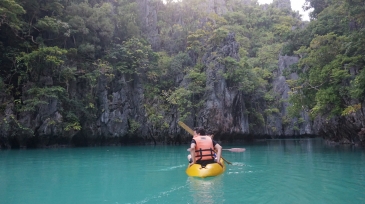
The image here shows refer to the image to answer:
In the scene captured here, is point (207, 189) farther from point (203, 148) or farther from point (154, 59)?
point (154, 59)

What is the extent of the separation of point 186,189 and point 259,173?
2901 millimetres

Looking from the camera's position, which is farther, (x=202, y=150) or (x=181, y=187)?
(x=202, y=150)

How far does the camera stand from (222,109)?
23656 mm

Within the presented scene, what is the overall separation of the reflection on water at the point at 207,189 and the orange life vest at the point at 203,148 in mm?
589

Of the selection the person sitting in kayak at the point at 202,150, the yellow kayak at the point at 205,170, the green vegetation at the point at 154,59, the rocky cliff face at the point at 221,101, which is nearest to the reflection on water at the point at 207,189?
the yellow kayak at the point at 205,170

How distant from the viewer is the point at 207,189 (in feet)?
18.7

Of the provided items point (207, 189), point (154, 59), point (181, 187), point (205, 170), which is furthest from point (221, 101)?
point (207, 189)

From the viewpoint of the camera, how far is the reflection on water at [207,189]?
487 cm

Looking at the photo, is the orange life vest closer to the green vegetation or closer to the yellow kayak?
the yellow kayak

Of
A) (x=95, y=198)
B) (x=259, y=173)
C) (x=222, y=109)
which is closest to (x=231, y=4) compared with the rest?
(x=222, y=109)

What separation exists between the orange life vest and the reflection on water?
23.2 inches

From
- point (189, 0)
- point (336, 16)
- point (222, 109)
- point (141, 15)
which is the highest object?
point (189, 0)

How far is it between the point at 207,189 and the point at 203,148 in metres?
1.64

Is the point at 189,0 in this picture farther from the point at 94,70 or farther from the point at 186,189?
the point at 186,189
